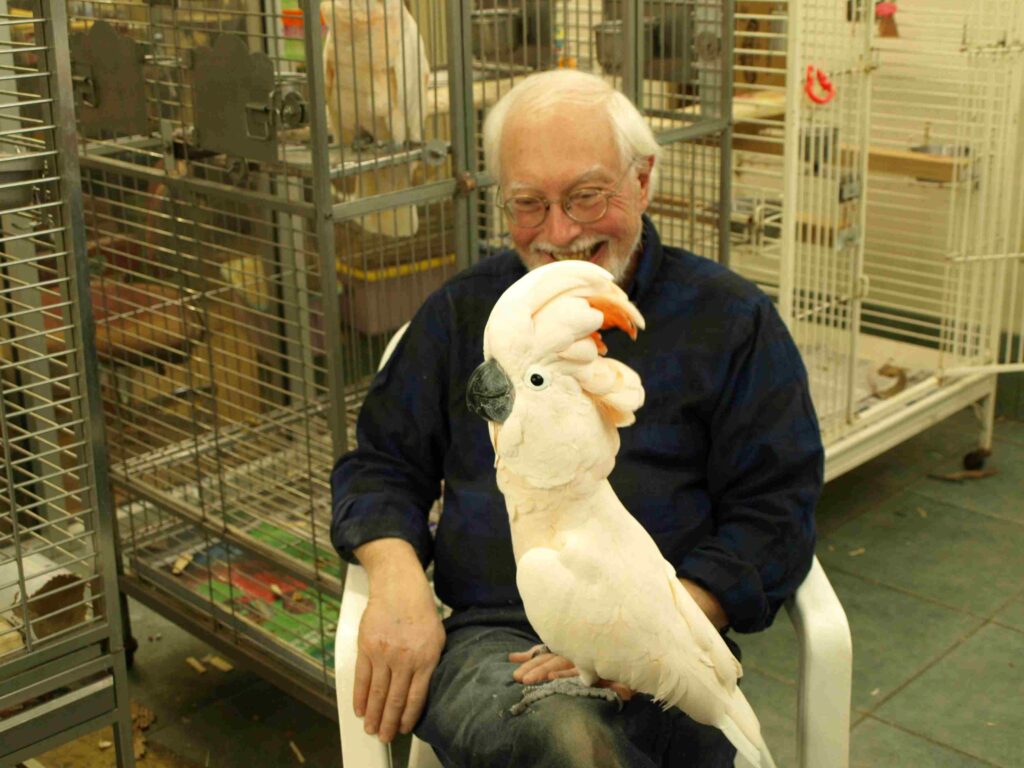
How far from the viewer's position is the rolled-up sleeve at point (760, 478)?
1.51 meters

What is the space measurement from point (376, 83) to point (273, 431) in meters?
0.75

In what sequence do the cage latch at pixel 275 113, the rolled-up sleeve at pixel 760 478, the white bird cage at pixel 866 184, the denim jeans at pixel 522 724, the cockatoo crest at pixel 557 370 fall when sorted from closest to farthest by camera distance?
the cockatoo crest at pixel 557 370, the denim jeans at pixel 522 724, the rolled-up sleeve at pixel 760 478, the cage latch at pixel 275 113, the white bird cage at pixel 866 184

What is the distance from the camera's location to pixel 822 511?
319 centimetres

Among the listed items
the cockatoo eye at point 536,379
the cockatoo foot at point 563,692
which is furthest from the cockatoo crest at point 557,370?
the cockatoo foot at point 563,692

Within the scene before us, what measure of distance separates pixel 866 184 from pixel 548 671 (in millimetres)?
2112

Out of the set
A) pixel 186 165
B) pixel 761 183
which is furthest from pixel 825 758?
pixel 761 183

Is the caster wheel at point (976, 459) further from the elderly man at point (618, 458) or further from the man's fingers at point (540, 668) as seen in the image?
the man's fingers at point (540, 668)

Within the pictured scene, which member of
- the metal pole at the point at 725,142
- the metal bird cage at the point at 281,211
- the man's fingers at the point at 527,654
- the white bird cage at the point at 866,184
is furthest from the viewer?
the white bird cage at the point at 866,184

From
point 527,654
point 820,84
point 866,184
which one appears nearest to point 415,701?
point 527,654

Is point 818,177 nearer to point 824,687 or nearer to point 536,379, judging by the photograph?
point 824,687

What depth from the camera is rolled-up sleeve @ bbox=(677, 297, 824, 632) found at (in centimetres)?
151

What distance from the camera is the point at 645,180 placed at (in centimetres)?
169

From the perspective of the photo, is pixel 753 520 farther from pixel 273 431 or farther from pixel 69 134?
pixel 273 431

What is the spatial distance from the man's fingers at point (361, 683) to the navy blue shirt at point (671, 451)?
19 centimetres
